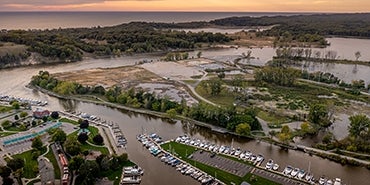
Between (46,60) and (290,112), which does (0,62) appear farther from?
(290,112)

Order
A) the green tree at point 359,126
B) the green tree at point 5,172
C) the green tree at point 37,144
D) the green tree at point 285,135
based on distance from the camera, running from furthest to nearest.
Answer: the green tree at point 359,126 < the green tree at point 285,135 < the green tree at point 37,144 < the green tree at point 5,172

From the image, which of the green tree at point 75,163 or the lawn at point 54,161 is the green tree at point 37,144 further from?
the green tree at point 75,163

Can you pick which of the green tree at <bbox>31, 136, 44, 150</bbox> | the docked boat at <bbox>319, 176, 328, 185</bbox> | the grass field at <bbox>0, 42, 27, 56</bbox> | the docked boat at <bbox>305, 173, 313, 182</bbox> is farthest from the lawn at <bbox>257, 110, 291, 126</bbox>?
the grass field at <bbox>0, 42, 27, 56</bbox>

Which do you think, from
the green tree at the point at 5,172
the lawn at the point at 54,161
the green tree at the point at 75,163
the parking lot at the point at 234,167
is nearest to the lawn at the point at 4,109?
the lawn at the point at 54,161

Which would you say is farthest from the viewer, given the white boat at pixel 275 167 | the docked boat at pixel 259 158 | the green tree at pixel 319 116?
the green tree at pixel 319 116

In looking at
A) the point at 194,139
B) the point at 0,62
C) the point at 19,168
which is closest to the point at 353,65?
the point at 194,139

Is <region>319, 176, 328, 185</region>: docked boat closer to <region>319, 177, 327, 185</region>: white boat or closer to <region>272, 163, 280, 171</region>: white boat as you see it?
<region>319, 177, 327, 185</region>: white boat

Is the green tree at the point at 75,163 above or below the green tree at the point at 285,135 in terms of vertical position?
above
